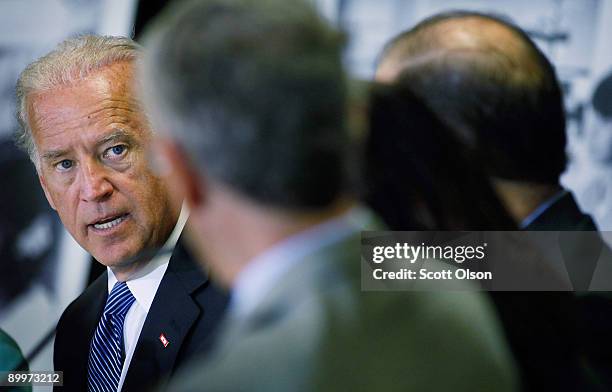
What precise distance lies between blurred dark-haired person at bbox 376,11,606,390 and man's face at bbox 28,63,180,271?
558mm

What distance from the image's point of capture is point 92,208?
1.79 m

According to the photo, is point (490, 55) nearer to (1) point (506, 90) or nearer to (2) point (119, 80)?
(1) point (506, 90)

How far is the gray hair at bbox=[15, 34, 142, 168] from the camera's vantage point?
180 cm

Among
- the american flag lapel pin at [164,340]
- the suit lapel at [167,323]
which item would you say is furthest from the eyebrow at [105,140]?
the american flag lapel pin at [164,340]

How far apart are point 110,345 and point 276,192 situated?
103 centimetres

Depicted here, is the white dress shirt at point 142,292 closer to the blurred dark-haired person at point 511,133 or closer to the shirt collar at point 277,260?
the blurred dark-haired person at point 511,133

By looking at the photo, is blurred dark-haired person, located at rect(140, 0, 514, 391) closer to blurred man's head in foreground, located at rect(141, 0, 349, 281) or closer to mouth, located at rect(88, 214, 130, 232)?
blurred man's head in foreground, located at rect(141, 0, 349, 281)

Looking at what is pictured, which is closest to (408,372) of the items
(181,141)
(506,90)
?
(181,141)

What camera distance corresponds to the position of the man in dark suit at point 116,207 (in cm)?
176

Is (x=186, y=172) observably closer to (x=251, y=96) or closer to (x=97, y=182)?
(x=251, y=96)

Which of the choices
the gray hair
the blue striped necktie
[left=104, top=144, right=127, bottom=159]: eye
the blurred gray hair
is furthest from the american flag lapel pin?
the blurred gray hair

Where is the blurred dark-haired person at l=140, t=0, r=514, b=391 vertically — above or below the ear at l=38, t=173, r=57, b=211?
above

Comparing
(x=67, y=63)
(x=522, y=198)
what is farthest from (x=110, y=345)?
(x=522, y=198)

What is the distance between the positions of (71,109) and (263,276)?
983 millimetres
